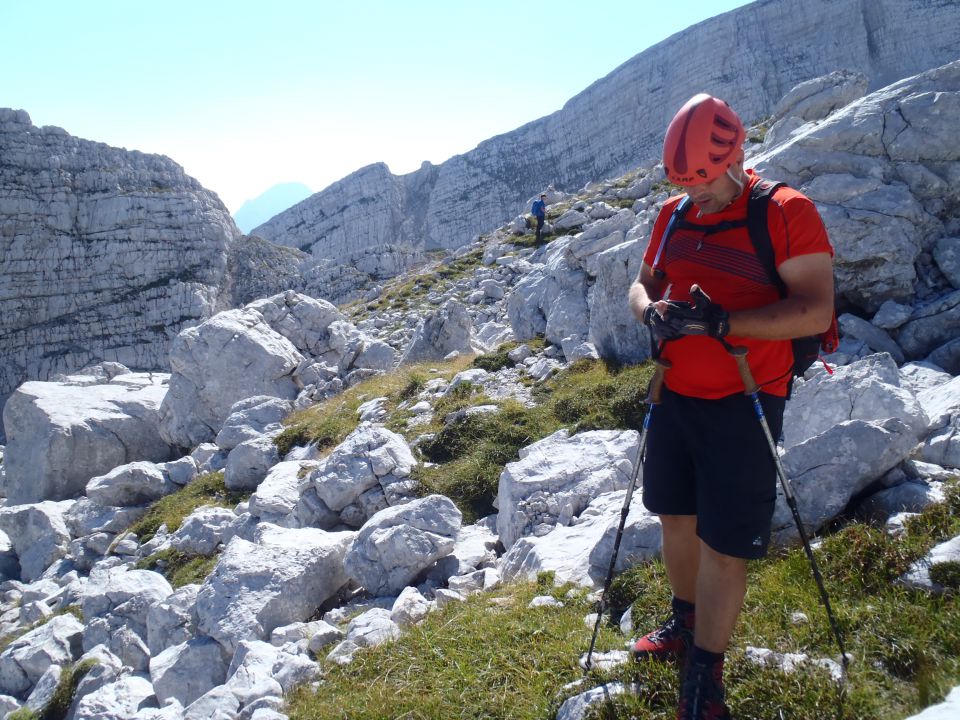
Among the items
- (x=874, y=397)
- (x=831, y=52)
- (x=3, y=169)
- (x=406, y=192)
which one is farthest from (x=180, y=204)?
(x=831, y=52)

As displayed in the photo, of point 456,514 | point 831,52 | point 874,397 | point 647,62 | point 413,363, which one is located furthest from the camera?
point 647,62

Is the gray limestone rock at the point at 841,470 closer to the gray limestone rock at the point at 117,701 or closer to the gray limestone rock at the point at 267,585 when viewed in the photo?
the gray limestone rock at the point at 267,585

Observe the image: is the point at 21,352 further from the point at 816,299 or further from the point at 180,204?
the point at 816,299

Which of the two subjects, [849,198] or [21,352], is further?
[21,352]

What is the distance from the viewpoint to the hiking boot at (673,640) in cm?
368

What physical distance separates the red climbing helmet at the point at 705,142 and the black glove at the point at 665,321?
0.67 metres

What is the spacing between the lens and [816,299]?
2908 mm

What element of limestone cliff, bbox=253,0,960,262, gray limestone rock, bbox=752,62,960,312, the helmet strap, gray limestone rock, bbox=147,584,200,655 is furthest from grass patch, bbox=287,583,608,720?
limestone cliff, bbox=253,0,960,262

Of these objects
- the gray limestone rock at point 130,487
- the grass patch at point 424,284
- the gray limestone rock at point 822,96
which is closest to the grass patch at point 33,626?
the gray limestone rock at point 130,487

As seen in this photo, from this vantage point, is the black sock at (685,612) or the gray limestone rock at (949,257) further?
the gray limestone rock at (949,257)

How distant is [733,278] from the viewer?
3180mm

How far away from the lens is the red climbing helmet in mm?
3156

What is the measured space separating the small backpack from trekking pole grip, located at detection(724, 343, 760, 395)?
1.20ft

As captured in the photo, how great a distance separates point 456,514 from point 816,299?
206 inches
